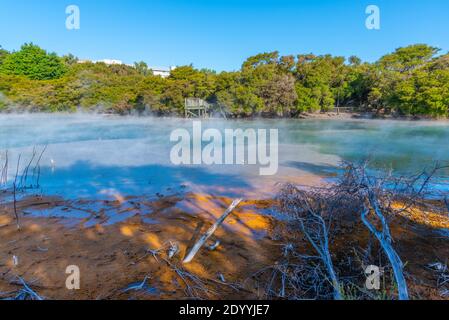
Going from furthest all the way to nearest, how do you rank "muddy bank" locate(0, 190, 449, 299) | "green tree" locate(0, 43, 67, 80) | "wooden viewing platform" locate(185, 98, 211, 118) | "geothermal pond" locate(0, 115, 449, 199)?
"green tree" locate(0, 43, 67, 80)
"wooden viewing platform" locate(185, 98, 211, 118)
"geothermal pond" locate(0, 115, 449, 199)
"muddy bank" locate(0, 190, 449, 299)

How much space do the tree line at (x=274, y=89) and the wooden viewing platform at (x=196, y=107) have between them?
1265 millimetres

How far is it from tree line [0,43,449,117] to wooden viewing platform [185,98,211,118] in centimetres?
127

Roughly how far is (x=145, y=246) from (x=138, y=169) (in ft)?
18.6

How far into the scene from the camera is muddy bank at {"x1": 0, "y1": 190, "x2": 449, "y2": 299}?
3.18 meters

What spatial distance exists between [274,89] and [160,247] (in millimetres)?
28878

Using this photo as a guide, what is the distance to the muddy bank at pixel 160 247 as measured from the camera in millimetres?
3184

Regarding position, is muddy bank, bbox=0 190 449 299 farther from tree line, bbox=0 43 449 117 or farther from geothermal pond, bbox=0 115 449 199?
tree line, bbox=0 43 449 117

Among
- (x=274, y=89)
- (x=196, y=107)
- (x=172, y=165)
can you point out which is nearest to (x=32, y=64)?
(x=196, y=107)

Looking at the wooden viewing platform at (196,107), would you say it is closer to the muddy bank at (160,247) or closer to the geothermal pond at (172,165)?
the geothermal pond at (172,165)

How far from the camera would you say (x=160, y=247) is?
412cm

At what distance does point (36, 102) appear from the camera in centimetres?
3506

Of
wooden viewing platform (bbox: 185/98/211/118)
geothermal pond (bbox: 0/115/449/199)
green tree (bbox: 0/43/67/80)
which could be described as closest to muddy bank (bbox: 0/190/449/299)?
geothermal pond (bbox: 0/115/449/199)

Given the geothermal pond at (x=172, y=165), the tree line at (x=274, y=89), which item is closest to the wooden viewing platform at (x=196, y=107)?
the tree line at (x=274, y=89)
